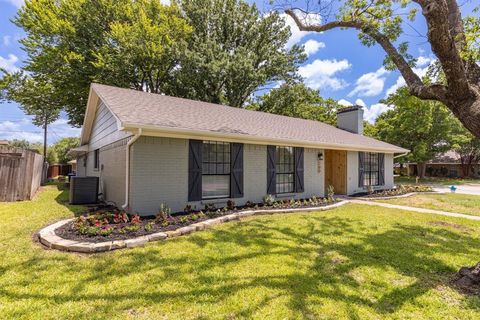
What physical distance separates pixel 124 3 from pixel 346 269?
69.4 feet

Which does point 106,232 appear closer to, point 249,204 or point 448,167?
point 249,204

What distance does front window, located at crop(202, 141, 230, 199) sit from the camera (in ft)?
25.7

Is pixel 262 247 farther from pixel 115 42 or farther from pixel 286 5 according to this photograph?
pixel 115 42

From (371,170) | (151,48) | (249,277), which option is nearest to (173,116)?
(249,277)

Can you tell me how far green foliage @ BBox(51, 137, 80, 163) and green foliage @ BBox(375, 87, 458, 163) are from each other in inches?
1814

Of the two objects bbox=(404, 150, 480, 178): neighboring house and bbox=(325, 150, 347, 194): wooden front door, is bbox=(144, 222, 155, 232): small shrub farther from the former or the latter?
bbox=(404, 150, 480, 178): neighboring house

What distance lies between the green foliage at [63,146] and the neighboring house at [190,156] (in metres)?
38.5

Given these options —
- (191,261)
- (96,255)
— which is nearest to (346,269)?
(191,261)

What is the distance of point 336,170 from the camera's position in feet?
41.1

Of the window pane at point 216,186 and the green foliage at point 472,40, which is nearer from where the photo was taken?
the green foliage at point 472,40

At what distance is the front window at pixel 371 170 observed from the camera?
13242mm

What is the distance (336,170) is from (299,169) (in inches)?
133

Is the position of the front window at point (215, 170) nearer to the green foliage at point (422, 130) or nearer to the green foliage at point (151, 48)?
the green foliage at point (151, 48)

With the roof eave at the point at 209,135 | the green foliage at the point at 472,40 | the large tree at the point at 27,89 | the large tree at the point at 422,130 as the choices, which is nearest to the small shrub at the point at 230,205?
the roof eave at the point at 209,135
